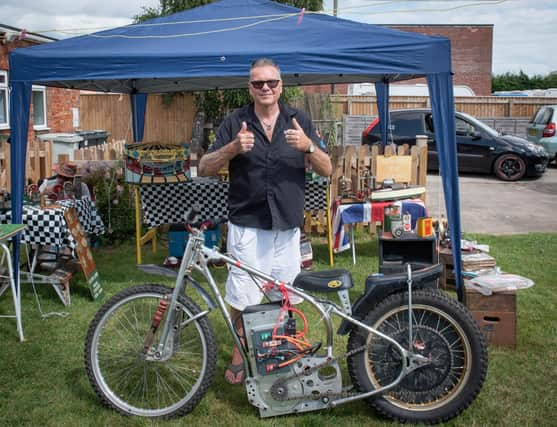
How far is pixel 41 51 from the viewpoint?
5.28m

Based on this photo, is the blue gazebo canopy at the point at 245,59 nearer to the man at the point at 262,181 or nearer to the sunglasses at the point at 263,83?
the man at the point at 262,181

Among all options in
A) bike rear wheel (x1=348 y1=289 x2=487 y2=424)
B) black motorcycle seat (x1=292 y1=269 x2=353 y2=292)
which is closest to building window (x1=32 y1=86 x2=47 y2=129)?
black motorcycle seat (x1=292 y1=269 x2=353 y2=292)

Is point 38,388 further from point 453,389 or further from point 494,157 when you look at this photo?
point 494,157

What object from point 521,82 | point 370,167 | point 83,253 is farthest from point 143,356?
point 521,82

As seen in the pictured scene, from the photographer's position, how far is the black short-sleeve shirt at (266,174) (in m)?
3.42

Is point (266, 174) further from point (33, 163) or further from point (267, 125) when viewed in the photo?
point (33, 163)

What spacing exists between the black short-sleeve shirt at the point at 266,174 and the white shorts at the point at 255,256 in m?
0.07

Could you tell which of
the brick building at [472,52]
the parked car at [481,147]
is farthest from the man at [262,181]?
the brick building at [472,52]

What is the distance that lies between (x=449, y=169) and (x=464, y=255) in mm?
832

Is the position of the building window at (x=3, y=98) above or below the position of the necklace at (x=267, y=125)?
above

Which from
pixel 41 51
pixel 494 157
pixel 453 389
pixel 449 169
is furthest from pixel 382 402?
pixel 494 157

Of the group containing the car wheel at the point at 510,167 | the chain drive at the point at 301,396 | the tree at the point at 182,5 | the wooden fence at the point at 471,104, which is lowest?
the chain drive at the point at 301,396

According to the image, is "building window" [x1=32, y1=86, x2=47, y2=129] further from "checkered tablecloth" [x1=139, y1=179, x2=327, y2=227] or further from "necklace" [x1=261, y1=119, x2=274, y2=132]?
"necklace" [x1=261, y1=119, x2=274, y2=132]

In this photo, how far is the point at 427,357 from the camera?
3154mm
